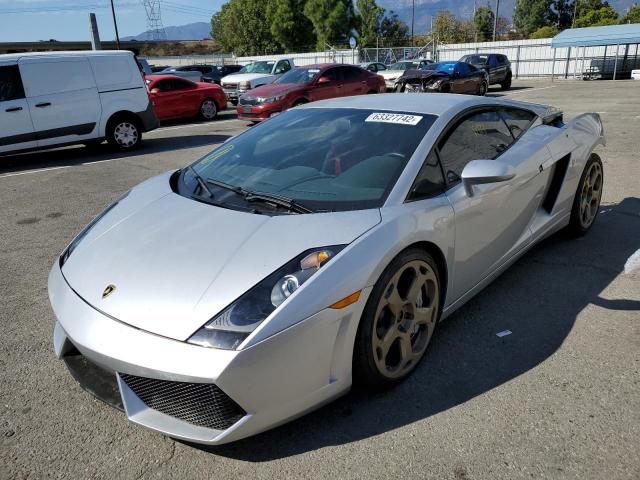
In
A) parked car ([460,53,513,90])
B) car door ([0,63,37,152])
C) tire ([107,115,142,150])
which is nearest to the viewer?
car door ([0,63,37,152])

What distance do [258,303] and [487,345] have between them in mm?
1530

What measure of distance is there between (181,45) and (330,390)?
96.5m

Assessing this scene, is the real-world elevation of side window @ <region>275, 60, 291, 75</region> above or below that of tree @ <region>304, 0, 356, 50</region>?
below

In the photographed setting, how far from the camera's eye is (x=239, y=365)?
191cm

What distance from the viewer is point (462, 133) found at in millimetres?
3166

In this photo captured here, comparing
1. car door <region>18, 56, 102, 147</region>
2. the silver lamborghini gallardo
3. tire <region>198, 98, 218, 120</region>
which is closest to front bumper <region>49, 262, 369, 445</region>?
the silver lamborghini gallardo

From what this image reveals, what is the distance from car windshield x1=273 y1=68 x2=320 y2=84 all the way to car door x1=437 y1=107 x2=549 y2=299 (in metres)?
10.2

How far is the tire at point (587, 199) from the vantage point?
421 centimetres

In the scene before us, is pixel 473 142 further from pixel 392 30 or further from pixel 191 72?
pixel 392 30

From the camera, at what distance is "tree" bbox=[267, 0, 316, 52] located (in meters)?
48.8

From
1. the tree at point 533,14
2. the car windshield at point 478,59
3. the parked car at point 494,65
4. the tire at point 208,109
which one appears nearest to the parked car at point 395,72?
→ the car windshield at point 478,59

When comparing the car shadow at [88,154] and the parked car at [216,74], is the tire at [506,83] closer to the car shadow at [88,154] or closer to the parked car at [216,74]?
the parked car at [216,74]

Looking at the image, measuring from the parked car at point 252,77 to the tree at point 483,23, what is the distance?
50768 millimetres

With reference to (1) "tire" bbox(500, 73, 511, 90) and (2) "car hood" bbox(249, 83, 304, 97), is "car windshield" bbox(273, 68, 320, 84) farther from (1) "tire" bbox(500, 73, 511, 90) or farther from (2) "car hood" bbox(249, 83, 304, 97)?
(1) "tire" bbox(500, 73, 511, 90)
